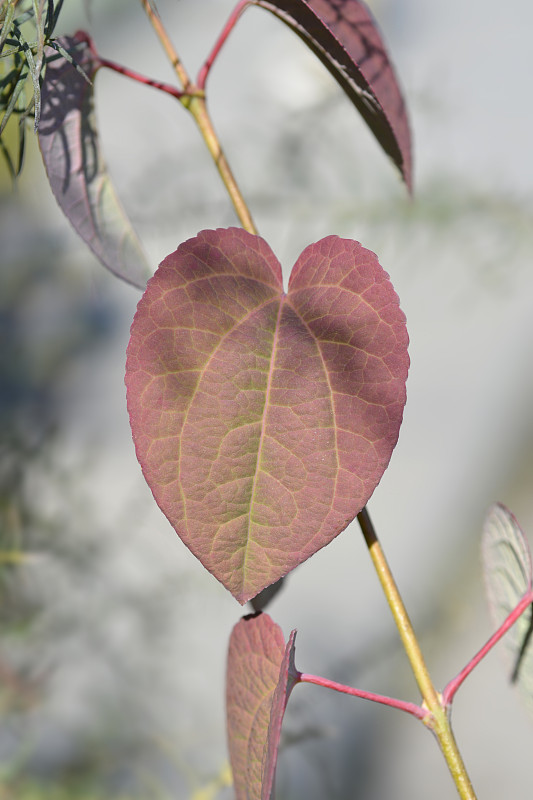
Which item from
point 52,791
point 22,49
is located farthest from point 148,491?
point 22,49

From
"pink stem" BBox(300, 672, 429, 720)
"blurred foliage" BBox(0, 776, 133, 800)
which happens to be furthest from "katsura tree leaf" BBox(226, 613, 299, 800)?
"blurred foliage" BBox(0, 776, 133, 800)

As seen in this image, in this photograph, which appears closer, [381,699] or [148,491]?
[381,699]

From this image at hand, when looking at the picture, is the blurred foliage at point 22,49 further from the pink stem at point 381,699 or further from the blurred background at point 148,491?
the blurred background at point 148,491

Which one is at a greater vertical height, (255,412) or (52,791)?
(255,412)

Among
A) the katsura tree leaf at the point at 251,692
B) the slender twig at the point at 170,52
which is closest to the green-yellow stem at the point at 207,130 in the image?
the slender twig at the point at 170,52

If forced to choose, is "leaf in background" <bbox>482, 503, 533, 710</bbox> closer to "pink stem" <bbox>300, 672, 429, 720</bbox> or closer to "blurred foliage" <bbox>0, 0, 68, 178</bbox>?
"pink stem" <bbox>300, 672, 429, 720</bbox>

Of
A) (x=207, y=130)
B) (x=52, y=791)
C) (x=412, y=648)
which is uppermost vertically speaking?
(x=207, y=130)

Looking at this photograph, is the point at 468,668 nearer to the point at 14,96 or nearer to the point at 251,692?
the point at 251,692

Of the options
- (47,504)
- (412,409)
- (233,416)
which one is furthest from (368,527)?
(412,409)
